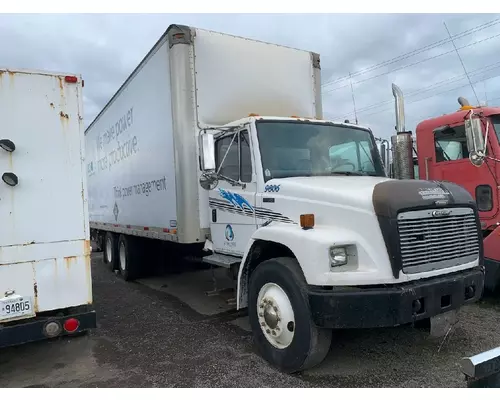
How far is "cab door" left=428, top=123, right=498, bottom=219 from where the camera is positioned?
574 centimetres

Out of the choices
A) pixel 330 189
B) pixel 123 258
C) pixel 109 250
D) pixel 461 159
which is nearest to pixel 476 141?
pixel 461 159

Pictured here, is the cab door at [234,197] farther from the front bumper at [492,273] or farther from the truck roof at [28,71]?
the front bumper at [492,273]

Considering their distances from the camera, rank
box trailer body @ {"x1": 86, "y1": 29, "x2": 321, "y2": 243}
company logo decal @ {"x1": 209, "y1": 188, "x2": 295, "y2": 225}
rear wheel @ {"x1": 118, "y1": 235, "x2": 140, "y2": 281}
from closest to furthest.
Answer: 1. company logo decal @ {"x1": 209, "y1": 188, "x2": 295, "y2": 225}
2. box trailer body @ {"x1": 86, "y1": 29, "x2": 321, "y2": 243}
3. rear wheel @ {"x1": 118, "y1": 235, "x2": 140, "y2": 281}

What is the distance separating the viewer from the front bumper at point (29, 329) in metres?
3.63

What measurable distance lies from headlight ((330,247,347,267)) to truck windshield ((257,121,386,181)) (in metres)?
1.28

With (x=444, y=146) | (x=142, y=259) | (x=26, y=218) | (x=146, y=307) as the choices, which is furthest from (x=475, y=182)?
(x=142, y=259)

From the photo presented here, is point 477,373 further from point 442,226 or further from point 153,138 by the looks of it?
point 153,138

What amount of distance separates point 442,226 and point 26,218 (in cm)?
366

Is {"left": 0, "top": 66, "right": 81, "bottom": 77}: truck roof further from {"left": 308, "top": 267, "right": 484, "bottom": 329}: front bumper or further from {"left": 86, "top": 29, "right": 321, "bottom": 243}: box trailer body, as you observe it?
{"left": 308, "top": 267, "right": 484, "bottom": 329}: front bumper

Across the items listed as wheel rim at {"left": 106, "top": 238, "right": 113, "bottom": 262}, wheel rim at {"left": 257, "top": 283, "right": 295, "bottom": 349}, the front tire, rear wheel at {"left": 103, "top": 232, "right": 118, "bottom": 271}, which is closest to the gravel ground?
the front tire

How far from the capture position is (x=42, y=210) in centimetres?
384

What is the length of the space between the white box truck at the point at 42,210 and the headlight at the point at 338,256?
2.27 m

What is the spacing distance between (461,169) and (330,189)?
3.07 meters

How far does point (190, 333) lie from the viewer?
17.1 ft
